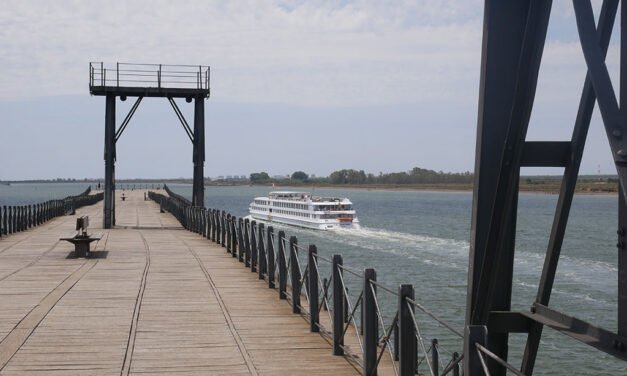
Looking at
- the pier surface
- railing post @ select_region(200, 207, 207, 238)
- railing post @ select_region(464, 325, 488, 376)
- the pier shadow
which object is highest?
railing post @ select_region(464, 325, 488, 376)

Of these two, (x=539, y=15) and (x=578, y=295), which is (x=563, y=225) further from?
(x=578, y=295)

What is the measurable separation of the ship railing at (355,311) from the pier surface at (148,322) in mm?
313

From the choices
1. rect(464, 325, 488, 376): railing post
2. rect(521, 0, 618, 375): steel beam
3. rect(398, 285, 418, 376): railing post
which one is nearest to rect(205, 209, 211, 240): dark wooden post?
rect(398, 285, 418, 376): railing post

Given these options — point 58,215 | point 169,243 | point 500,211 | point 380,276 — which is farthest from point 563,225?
point 58,215

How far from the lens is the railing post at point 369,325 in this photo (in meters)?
8.12

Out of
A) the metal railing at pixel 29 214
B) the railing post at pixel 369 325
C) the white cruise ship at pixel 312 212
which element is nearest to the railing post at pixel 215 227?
the metal railing at pixel 29 214

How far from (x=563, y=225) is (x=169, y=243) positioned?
865 inches

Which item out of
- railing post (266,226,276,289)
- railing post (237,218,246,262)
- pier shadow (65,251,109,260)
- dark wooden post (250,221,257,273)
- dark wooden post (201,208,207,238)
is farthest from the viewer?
dark wooden post (201,208,207,238)

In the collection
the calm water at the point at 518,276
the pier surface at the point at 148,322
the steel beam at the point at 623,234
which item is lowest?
the calm water at the point at 518,276

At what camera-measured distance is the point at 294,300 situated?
12.4 metres

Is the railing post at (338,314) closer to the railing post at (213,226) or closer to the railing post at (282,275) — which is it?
the railing post at (282,275)

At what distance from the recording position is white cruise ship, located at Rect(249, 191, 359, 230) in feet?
232

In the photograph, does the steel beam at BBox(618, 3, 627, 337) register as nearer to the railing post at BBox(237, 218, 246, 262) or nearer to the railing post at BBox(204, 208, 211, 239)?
the railing post at BBox(237, 218, 246, 262)

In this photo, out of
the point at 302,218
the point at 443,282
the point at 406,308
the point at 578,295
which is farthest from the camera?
the point at 302,218
